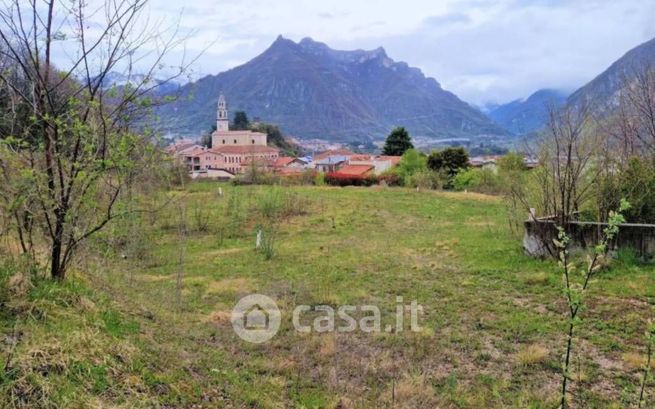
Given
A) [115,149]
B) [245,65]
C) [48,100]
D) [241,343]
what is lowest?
[241,343]

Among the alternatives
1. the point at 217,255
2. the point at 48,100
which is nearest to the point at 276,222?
the point at 217,255

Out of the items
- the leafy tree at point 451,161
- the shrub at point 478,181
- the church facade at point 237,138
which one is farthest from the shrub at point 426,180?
the church facade at point 237,138

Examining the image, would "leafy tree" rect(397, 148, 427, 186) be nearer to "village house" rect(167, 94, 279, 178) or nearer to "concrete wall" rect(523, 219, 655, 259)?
"village house" rect(167, 94, 279, 178)

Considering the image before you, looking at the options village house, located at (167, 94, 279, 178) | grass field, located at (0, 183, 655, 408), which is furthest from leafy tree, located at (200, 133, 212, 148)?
grass field, located at (0, 183, 655, 408)

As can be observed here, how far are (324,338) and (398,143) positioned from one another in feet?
119

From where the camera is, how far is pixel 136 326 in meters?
3.77

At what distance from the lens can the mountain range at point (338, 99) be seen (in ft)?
404

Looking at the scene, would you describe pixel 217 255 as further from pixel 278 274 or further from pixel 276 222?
pixel 276 222

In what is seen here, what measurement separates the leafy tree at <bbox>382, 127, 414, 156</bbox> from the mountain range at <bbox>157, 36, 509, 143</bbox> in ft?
197

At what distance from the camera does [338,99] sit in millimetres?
143000

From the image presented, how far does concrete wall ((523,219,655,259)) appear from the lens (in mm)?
6969

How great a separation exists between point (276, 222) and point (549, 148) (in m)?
8.36

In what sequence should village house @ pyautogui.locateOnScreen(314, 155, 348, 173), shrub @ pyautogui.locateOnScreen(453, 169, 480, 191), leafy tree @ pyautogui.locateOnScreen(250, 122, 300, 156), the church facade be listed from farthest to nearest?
1. leafy tree @ pyautogui.locateOnScreen(250, 122, 300, 156)
2. the church facade
3. village house @ pyautogui.locateOnScreen(314, 155, 348, 173)
4. shrub @ pyautogui.locateOnScreen(453, 169, 480, 191)

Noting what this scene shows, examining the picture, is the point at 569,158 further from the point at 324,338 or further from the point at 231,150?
the point at 231,150
